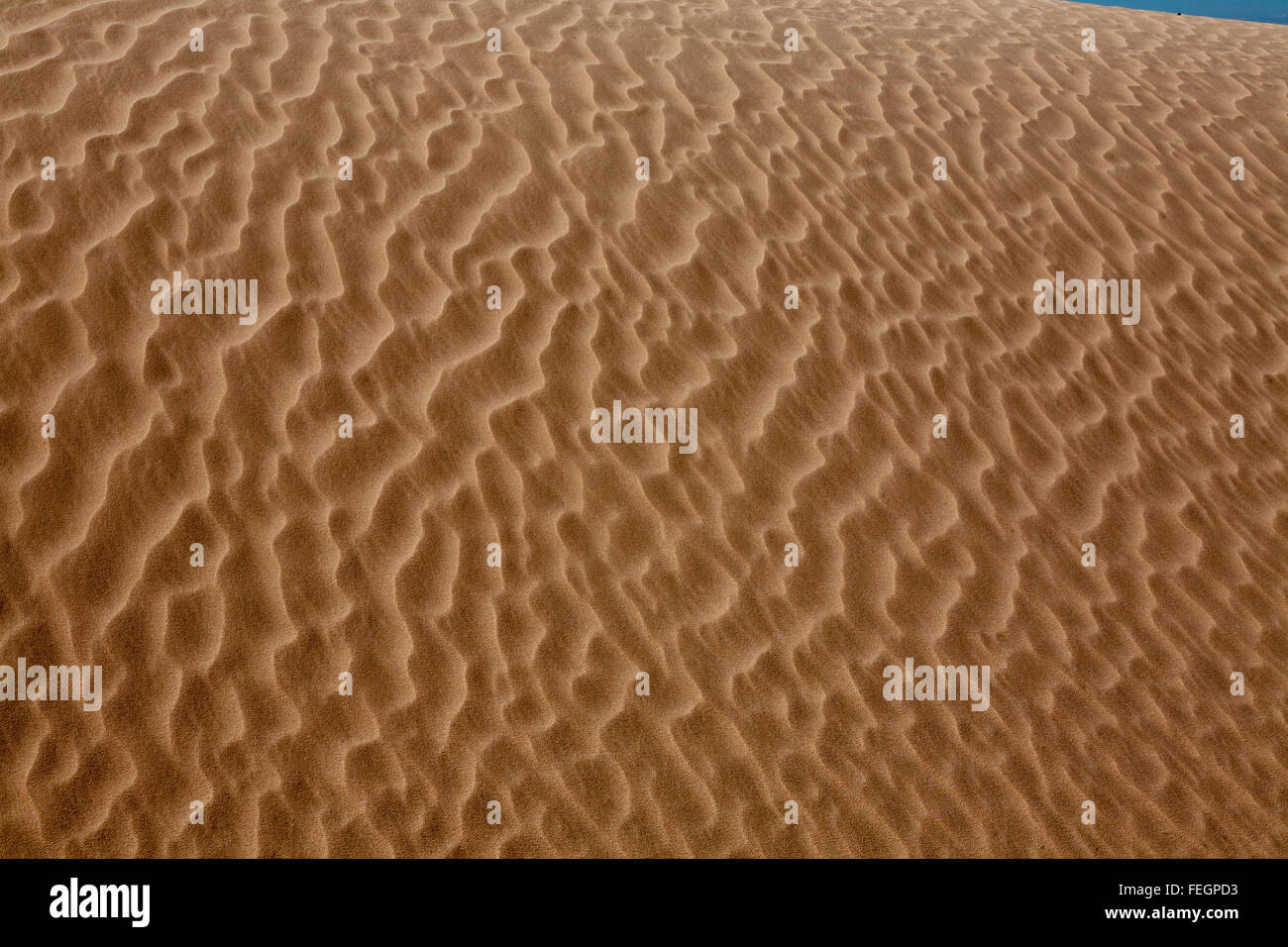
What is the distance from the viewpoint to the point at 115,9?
6.96 m

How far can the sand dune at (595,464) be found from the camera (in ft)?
13.9

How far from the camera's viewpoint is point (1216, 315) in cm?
678

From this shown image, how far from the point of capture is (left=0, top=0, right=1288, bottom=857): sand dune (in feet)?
13.9

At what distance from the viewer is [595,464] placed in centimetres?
520

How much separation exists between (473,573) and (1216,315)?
504cm

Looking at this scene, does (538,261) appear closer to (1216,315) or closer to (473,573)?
(473,573)

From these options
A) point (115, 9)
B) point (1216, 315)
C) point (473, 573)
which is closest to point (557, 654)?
point (473, 573)
